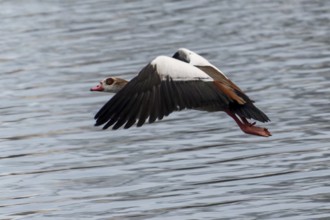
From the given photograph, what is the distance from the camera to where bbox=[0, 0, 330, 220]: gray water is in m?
11.9

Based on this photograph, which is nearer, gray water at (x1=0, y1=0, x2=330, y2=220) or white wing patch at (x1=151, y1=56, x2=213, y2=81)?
white wing patch at (x1=151, y1=56, x2=213, y2=81)

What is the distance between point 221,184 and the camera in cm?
1241

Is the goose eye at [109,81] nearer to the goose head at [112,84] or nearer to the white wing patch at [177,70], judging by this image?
the goose head at [112,84]

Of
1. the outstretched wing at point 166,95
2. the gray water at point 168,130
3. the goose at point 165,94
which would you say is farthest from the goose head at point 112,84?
the outstretched wing at point 166,95

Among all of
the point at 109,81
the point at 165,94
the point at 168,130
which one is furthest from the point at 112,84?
the point at 168,130

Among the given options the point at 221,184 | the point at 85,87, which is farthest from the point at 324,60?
the point at 221,184

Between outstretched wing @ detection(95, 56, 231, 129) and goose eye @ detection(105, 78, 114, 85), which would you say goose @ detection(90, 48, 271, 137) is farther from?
goose eye @ detection(105, 78, 114, 85)

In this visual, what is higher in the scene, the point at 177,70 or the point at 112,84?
the point at 177,70

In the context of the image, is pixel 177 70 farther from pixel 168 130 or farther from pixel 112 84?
pixel 168 130

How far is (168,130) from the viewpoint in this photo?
15.9 metres

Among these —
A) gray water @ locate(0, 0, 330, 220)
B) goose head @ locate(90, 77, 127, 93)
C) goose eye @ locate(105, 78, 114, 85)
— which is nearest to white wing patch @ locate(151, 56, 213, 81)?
gray water @ locate(0, 0, 330, 220)

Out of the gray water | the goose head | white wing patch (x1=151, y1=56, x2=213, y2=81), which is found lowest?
the gray water

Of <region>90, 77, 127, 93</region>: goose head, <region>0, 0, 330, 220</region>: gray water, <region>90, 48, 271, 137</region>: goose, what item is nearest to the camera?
<region>90, 48, 271, 137</region>: goose

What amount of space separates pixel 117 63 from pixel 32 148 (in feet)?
22.0
